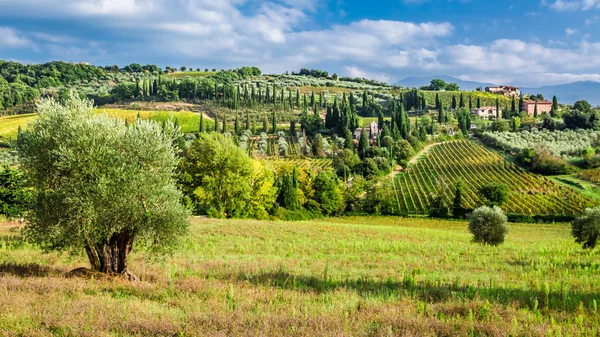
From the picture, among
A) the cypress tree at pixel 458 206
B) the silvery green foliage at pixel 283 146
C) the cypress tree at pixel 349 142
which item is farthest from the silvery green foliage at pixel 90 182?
the cypress tree at pixel 349 142

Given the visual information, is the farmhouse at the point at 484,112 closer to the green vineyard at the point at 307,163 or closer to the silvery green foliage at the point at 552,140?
the silvery green foliage at the point at 552,140

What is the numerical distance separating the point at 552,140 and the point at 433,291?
128398mm

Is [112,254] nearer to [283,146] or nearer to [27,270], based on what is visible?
[27,270]

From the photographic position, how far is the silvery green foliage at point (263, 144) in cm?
12325

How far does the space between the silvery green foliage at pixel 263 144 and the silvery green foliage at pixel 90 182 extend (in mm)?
106005

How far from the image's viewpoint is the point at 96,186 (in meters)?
15.4

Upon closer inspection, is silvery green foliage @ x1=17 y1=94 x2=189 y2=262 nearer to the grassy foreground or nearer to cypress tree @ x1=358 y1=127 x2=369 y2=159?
the grassy foreground

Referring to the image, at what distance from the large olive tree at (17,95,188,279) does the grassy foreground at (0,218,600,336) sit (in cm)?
115

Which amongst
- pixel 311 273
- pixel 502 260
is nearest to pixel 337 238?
pixel 502 260

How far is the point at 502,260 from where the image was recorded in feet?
85.9

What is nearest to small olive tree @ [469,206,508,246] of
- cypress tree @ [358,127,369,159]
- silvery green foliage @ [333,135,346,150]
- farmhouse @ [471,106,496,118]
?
cypress tree @ [358,127,369,159]

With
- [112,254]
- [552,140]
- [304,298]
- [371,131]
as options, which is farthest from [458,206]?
[371,131]

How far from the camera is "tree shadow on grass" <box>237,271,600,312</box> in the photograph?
14.0 m

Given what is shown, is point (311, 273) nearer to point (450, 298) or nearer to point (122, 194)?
point (450, 298)
